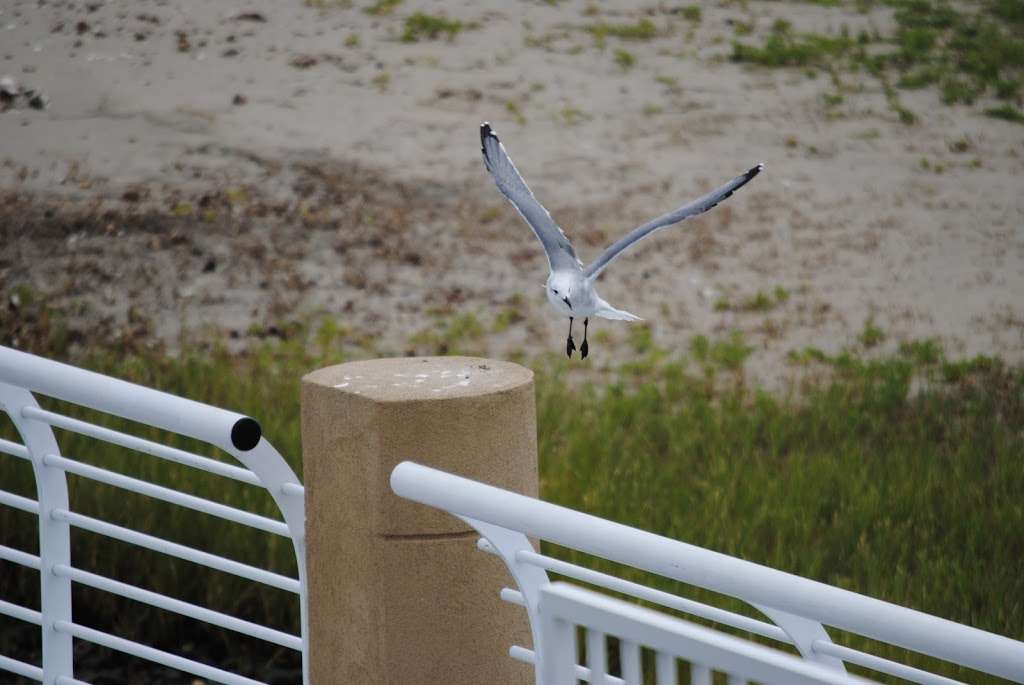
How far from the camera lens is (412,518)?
2.35 meters

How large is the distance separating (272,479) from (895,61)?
1060 cm

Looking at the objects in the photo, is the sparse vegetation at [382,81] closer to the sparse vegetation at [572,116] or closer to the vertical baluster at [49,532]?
the sparse vegetation at [572,116]

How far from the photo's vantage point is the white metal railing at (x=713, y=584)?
1716 mm

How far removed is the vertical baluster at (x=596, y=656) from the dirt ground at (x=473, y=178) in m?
5.81

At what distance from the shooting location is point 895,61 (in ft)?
39.8

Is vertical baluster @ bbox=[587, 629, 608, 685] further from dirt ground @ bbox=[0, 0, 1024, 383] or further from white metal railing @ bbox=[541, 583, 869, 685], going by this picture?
dirt ground @ bbox=[0, 0, 1024, 383]

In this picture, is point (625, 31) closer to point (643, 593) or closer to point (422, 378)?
point (422, 378)

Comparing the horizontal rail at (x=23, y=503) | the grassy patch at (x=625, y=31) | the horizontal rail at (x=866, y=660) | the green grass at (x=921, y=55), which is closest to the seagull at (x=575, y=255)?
the horizontal rail at (x=866, y=660)

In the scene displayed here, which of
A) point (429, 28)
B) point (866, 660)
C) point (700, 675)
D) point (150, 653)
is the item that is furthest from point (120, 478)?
point (429, 28)

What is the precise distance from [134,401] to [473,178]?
8.06 metres

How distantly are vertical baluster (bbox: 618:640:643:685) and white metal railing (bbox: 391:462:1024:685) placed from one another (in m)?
0.10

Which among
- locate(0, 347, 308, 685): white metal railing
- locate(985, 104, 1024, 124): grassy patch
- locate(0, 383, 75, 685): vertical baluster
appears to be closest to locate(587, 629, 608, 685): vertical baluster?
locate(0, 347, 308, 685): white metal railing

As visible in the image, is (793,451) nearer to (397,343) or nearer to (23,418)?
(397,343)

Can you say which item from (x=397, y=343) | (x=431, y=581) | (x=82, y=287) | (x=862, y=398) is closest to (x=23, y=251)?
(x=82, y=287)
